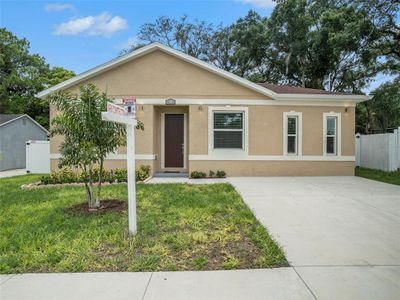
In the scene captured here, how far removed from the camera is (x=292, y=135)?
11852mm

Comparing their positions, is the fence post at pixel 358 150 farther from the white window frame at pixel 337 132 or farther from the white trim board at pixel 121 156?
the white trim board at pixel 121 156

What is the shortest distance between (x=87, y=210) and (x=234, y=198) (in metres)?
3.49

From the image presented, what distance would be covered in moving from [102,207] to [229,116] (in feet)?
22.2

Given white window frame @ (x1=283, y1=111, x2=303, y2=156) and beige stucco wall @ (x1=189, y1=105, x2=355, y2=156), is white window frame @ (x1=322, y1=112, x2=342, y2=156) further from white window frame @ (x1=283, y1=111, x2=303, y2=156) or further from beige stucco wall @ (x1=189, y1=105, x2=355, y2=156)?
white window frame @ (x1=283, y1=111, x2=303, y2=156)

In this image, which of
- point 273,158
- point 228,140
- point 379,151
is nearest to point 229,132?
point 228,140

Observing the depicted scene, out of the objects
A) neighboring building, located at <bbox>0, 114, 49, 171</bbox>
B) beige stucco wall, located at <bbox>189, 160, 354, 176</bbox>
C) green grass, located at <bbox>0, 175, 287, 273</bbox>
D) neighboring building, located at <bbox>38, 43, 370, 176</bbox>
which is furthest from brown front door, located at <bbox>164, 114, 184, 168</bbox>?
neighboring building, located at <bbox>0, 114, 49, 171</bbox>

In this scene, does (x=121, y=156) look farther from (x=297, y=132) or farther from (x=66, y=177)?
(x=297, y=132)

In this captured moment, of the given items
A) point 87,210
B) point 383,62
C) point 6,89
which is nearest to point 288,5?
point 383,62

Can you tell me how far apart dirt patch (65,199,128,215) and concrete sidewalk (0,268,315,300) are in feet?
8.51

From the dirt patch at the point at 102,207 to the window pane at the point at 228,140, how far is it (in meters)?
5.59

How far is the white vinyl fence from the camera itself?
1329 cm

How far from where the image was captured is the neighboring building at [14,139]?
17.1 metres

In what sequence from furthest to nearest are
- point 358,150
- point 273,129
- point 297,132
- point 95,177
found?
point 358,150 → point 297,132 → point 273,129 → point 95,177

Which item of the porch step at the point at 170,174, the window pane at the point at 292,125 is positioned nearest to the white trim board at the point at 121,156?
the porch step at the point at 170,174
